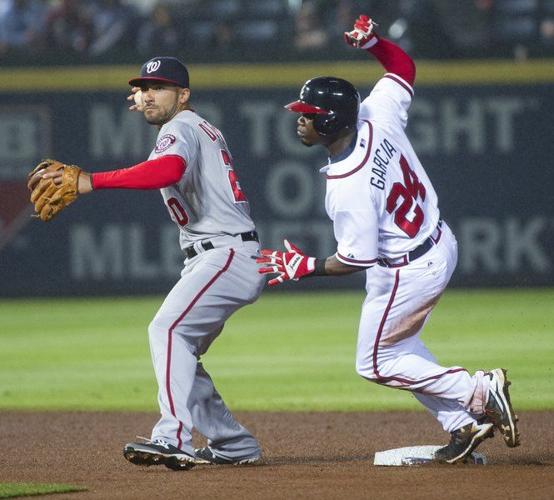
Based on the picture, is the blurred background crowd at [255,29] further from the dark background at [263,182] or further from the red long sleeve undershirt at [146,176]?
the red long sleeve undershirt at [146,176]

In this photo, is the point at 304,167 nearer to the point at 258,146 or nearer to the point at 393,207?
the point at 258,146

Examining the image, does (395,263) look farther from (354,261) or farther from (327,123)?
(327,123)

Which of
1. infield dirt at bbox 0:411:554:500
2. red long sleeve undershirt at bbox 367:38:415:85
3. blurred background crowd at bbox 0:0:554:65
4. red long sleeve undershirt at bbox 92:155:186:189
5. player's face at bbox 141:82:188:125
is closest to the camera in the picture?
infield dirt at bbox 0:411:554:500

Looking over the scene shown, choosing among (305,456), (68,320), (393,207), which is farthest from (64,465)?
(68,320)

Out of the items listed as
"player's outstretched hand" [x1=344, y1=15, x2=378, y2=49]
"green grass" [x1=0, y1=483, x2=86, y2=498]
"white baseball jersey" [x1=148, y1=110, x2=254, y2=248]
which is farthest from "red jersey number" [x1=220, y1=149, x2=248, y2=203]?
"green grass" [x1=0, y1=483, x2=86, y2=498]

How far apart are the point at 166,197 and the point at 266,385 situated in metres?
3.49

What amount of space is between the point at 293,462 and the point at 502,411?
1.07m

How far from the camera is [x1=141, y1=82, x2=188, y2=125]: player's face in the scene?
6.02 meters

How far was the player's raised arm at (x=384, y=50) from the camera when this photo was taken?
630 cm

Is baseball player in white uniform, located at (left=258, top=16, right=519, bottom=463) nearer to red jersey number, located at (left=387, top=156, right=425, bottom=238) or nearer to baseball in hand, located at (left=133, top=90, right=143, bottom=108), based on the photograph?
red jersey number, located at (left=387, top=156, right=425, bottom=238)

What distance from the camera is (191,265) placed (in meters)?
5.97

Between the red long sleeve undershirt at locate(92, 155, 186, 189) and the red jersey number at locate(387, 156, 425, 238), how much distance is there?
99 cm

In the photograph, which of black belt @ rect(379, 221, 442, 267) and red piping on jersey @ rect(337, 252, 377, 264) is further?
black belt @ rect(379, 221, 442, 267)

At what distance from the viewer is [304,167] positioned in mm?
15086
